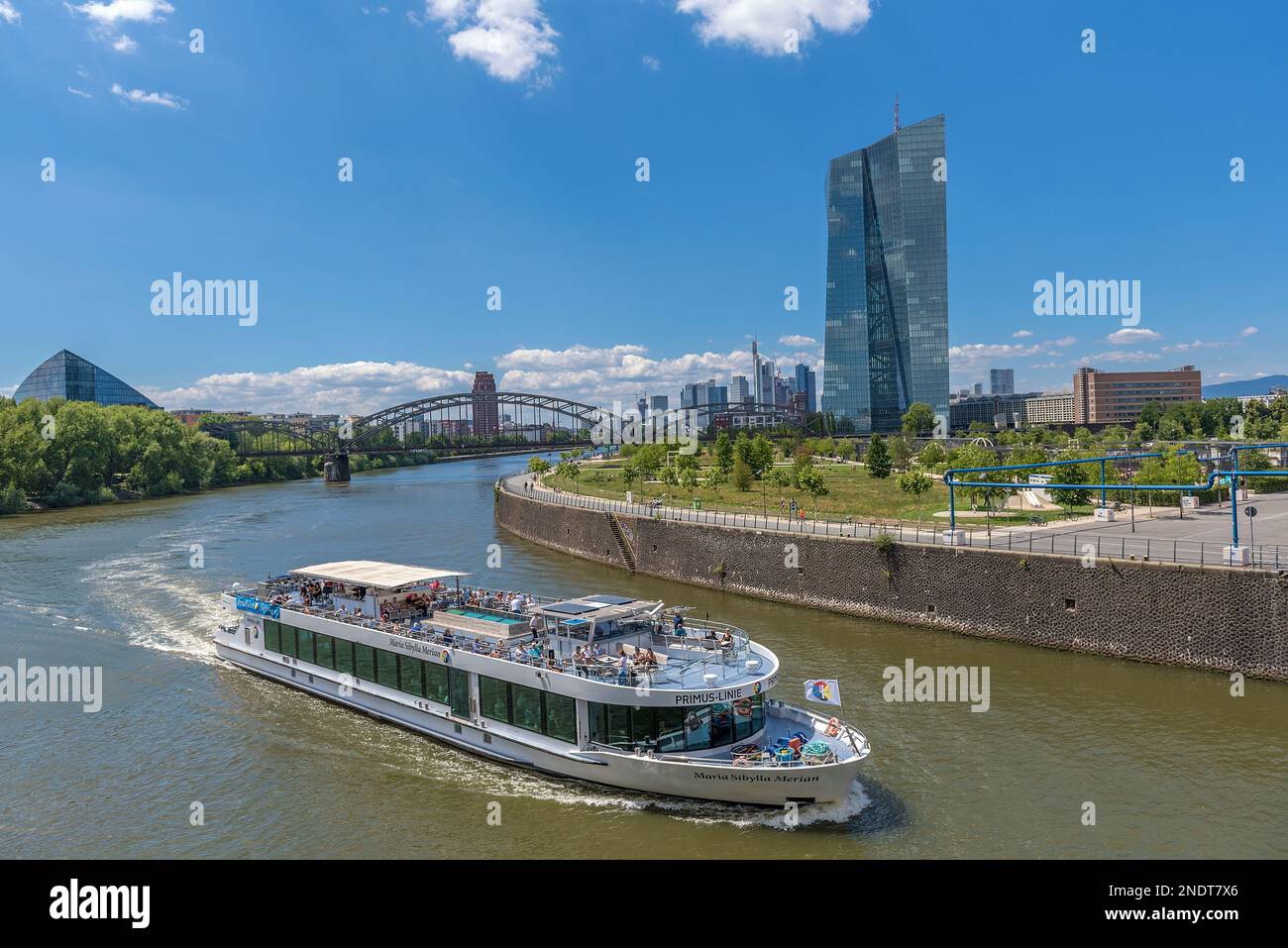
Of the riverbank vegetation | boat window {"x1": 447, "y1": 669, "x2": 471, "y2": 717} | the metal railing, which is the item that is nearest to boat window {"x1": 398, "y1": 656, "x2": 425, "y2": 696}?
boat window {"x1": 447, "y1": 669, "x2": 471, "y2": 717}

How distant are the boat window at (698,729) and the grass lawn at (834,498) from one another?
28.1 metres

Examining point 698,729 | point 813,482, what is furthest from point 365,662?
point 813,482

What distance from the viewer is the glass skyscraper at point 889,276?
17075 centimetres

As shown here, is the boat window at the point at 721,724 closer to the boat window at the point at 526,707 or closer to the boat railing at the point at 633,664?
the boat railing at the point at 633,664

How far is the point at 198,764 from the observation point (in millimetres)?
22109

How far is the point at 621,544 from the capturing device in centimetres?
5297

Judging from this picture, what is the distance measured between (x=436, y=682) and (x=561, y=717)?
501 cm

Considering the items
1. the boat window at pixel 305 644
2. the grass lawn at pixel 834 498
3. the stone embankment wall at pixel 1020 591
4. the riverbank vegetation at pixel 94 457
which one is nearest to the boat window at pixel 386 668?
the boat window at pixel 305 644

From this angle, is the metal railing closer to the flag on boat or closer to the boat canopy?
the flag on boat

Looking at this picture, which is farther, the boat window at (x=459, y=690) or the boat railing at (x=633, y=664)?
the boat window at (x=459, y=690)

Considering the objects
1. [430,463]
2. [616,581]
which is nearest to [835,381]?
[430,463]

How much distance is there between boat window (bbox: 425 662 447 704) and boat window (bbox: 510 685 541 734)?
9.34 feet

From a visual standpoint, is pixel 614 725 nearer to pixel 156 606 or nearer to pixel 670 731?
pixel 670 731
